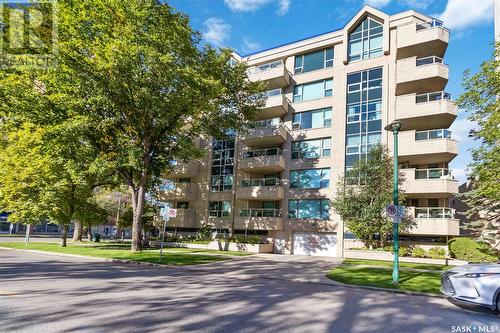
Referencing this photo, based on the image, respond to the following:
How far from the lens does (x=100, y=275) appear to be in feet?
39.9

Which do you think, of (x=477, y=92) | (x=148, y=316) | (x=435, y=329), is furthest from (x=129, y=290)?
(x=477, y=92)

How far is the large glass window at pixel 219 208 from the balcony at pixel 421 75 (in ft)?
61.1

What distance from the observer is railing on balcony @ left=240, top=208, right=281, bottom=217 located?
1209 inches

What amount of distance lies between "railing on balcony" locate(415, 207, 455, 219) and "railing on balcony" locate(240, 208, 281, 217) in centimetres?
1140

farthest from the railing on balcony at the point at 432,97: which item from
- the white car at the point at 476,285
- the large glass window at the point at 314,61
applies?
the white car at the point at 476,285

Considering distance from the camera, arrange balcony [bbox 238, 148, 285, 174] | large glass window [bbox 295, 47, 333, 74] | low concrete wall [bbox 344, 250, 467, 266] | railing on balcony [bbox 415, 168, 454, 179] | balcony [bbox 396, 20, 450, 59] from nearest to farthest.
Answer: low concrete wall [bbox 344, 250, 467, 266] → railing on balcony [bbox 415, 168, 454, 179] → balcony [bbox 396, 20, 450, 59] → balcony [bbox 238, 148, 285, 174] → large glass window [bbox 295, 47, 333, 74]

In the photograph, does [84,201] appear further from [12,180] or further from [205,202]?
[205,202]

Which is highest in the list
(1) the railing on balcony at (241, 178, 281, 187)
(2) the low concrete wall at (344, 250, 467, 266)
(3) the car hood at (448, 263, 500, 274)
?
(1) the railing on balcony at (241, 178, 281, 187)

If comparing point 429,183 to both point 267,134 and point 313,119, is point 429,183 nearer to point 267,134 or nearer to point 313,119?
point 313,119

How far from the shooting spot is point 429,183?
24.6 meters

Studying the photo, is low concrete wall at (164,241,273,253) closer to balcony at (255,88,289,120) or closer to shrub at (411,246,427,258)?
shrub at (411,246,427,258)

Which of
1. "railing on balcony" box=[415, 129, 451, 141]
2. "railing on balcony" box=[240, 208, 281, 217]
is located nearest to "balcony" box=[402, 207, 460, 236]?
"railing on balcony" box=[415, 129, 451, 141]

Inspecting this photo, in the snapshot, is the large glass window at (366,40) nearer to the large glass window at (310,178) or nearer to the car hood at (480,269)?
the large glass window at (310,178)

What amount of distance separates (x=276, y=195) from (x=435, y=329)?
2347 cm
